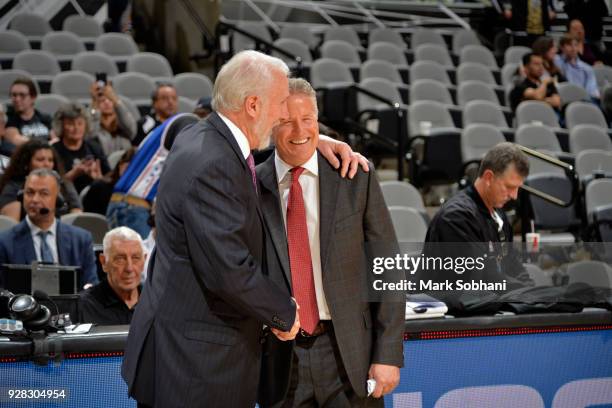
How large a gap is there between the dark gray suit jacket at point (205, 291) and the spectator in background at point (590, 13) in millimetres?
5922

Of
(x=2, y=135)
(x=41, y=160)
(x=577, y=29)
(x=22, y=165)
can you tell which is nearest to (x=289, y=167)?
(x=41, y=160)

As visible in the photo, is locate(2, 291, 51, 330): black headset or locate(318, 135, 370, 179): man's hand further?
locate(2, 291, 51, 330): black headset

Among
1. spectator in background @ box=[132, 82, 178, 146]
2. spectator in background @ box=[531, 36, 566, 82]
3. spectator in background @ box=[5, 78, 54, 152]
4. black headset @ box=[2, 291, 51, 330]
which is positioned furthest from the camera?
spectator in background @ box=[531, 36, 566, 82]

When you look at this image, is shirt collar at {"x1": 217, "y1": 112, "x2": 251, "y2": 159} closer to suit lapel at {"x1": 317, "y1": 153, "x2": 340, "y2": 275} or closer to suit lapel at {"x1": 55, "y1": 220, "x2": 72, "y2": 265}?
suit lapel at {"x1": 317, "y1": 153, "x2": 340, "y2": 275}

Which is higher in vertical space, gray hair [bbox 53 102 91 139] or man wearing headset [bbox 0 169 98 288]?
gray hair [bbox 53 102 91 139]

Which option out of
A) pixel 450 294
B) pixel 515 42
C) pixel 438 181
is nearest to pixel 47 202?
pixel 450 294

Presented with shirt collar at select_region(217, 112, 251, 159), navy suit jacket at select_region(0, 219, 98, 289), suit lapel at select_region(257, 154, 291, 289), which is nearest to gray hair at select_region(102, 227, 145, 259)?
navy suit jacket at select_region(0, 219, 98, 289)

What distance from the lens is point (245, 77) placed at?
97.0 inches

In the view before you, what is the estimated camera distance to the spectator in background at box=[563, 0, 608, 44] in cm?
765

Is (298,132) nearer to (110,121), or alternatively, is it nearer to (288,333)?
(288,333)

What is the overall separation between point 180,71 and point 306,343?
8.40m

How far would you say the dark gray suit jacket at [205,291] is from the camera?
236 cm

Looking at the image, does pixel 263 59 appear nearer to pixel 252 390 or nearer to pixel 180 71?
pixel 252 390

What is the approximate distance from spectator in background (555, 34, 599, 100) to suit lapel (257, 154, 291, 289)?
8.20 meters
